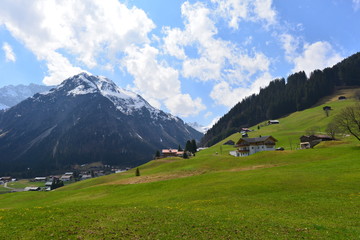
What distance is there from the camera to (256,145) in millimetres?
124500

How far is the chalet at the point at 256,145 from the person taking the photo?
122412 mm

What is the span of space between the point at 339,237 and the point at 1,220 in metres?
28.0

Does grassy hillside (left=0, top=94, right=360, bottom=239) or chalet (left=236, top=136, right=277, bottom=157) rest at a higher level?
chalet (left=236, top=136, right=277, bottom=157)

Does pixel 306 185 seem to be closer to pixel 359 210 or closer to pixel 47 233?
pixel 359 210

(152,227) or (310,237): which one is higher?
(152,227)

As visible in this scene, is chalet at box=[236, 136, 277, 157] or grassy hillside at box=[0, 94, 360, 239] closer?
grassy hillside at box=[0, 94, 360, 239]

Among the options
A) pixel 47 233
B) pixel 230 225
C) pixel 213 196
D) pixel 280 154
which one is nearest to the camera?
pixel 47 233

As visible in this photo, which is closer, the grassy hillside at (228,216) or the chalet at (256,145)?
the grassy hillside at (228,216)

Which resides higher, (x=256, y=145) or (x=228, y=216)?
(x=256, y=145)

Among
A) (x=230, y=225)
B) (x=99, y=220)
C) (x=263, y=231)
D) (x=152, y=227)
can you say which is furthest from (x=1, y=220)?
(x=263, y=231)

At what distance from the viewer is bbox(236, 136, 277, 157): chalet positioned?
122 meters

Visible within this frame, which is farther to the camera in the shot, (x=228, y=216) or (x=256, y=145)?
(x=256, y=145)

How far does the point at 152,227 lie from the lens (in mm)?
20250

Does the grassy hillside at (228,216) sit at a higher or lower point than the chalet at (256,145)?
lower
